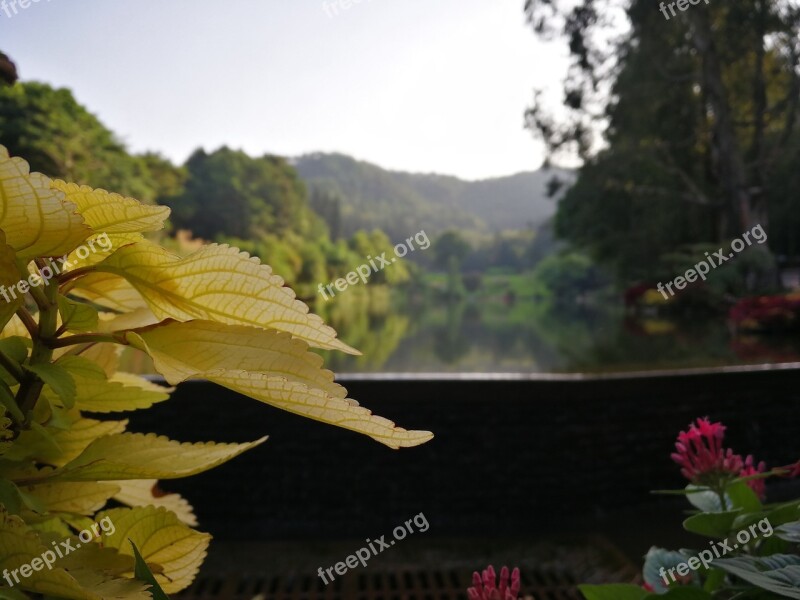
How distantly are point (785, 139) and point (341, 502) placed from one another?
1169 centimetres

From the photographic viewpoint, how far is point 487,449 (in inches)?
116

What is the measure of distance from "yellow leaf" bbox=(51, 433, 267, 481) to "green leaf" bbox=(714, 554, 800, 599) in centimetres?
31

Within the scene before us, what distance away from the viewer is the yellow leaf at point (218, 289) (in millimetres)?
309

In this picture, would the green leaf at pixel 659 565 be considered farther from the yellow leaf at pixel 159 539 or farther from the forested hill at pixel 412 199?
the forested hill at pixel 412 199

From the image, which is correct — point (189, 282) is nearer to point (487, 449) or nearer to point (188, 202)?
point (487, 449)

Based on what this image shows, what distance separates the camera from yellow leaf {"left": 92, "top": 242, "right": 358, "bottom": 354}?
0.31m

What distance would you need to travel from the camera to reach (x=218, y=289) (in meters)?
0.32

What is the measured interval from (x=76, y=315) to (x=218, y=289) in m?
0.08

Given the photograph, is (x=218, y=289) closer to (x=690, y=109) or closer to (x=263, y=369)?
(x=263, y=369)

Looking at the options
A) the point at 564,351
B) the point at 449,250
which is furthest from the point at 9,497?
the point at 449,250

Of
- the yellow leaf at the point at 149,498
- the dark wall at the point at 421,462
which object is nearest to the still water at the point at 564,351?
the dark wall at the point at 421,462

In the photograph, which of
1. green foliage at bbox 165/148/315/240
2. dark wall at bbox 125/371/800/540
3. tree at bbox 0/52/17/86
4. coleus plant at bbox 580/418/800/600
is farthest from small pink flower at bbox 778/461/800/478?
green foliage at bbox 165/148/315/240

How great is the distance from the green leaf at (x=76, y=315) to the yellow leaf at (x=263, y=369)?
0.04 metres

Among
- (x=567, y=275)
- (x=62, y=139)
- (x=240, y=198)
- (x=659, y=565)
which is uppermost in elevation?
(x=62, y=139)
